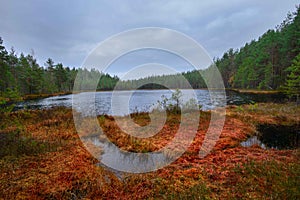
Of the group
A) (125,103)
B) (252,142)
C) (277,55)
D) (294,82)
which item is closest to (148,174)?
(252,142)

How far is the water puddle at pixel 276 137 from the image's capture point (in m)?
6.92

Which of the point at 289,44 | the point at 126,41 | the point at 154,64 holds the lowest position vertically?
the point at 154,64

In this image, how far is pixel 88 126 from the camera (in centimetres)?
959

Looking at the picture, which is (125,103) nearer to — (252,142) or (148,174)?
(252,142)

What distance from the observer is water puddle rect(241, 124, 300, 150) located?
6922 millimetres

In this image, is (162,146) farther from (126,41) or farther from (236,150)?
(126,41)

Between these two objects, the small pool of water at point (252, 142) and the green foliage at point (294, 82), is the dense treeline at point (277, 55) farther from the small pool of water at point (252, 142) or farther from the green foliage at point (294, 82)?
the small pool of water at point (252, 142)

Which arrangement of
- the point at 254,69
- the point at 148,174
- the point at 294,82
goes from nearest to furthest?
the point at 148,174 → the point at 294,82 → the point at 254,69

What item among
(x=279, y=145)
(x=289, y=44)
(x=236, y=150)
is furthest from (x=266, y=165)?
(x=289, y=44)

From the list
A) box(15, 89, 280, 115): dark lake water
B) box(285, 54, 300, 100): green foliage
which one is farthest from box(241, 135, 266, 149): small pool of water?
box(285, 54, 300, 100): green foliage

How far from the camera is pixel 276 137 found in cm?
793

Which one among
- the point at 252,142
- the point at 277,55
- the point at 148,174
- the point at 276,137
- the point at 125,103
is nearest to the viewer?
the point at 148,174

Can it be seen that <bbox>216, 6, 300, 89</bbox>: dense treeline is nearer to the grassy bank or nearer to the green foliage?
the green foliage

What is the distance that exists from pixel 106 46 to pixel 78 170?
4.68m
